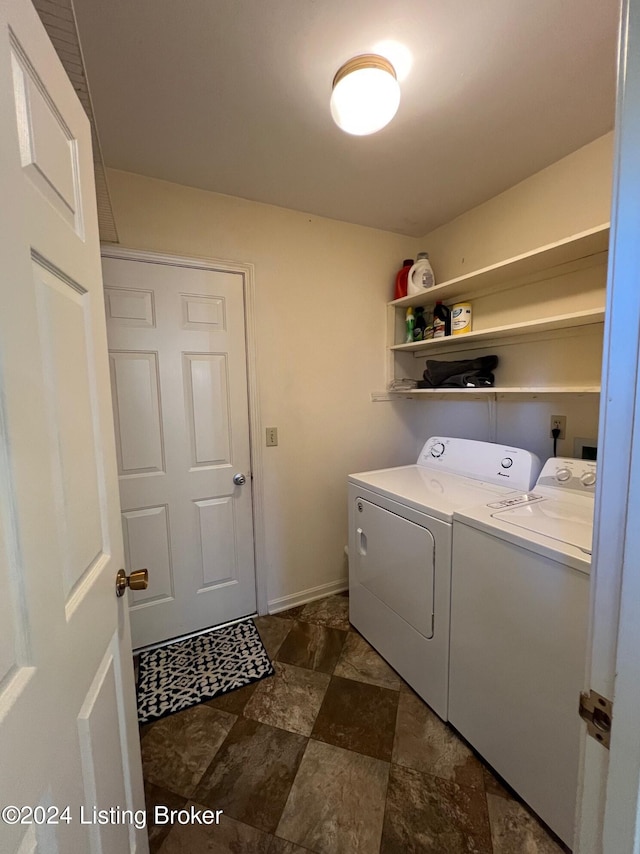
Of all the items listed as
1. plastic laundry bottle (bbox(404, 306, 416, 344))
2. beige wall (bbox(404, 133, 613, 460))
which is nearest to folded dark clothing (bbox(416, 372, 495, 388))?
beige wall (bbox(404, 133, 613, 460))

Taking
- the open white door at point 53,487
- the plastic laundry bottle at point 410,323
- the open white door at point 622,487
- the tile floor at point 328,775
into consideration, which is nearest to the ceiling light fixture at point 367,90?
the open white door at point 53,487

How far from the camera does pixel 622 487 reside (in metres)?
0.44

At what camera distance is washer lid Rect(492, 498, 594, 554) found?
43.1 inches

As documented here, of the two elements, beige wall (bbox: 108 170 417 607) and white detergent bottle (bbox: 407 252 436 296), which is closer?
beige wall (bbox: 108 170 417 607)

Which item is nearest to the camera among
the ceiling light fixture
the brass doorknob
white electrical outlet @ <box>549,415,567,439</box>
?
the brass doorknob

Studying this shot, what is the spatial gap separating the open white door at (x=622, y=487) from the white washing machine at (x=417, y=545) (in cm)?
91

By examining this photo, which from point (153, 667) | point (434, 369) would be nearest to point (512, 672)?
point (434, 369)

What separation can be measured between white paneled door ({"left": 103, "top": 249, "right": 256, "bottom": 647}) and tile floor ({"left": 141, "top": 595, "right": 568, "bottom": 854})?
0.59 metres

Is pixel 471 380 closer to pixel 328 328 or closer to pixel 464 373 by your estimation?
pixel 464 373

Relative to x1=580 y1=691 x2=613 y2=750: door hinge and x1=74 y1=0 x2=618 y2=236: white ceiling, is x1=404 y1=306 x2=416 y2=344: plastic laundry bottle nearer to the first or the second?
x1=74 y1=0 x2=618 y2=236: white ceiling

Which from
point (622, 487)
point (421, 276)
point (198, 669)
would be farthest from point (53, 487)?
point (421, 276)

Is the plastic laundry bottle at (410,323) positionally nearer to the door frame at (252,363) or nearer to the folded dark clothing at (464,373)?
the folded dark clothing at (464,373)

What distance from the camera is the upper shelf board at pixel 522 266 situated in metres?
1.40

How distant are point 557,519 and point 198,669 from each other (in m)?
1.82
